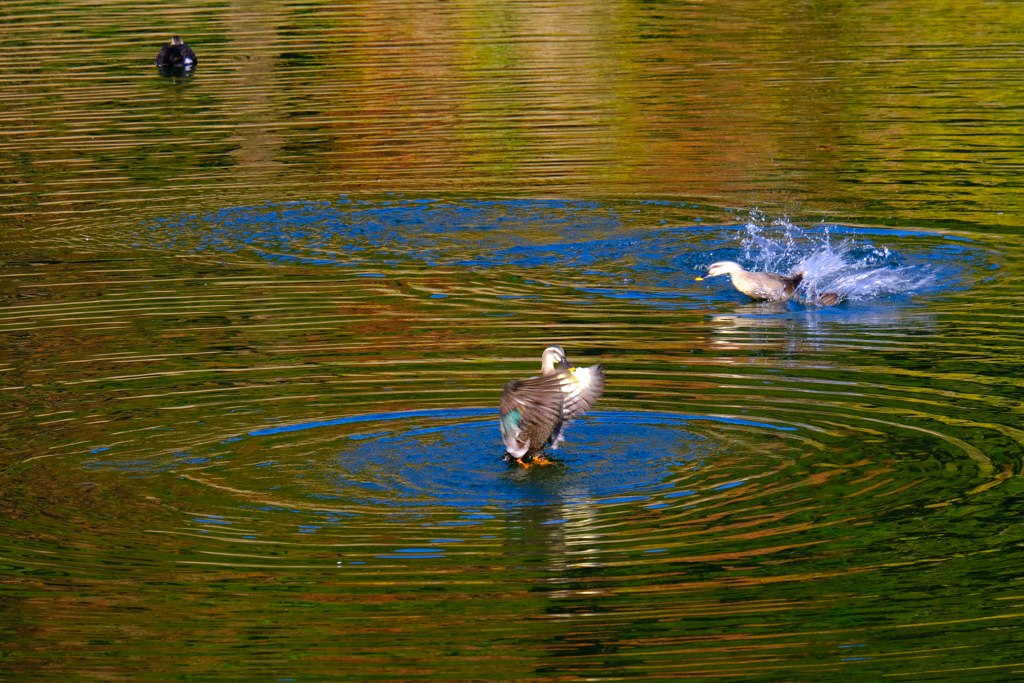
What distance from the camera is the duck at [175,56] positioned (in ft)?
105

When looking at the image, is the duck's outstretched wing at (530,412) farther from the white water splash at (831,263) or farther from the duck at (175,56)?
the duck at (175,56)

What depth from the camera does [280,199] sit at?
20.2m

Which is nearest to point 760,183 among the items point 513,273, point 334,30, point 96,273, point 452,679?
point 513,273

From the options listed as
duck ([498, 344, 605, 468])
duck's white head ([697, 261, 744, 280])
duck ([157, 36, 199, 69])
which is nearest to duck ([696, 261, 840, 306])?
duck's white head ([697, 261, 744, 280])

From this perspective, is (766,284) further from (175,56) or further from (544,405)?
(175,56)

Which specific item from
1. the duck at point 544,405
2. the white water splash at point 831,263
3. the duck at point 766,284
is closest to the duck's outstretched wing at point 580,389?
the duck at point 544,405

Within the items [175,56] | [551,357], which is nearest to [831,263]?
[551,357]

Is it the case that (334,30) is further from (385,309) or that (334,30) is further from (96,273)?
(385,309)

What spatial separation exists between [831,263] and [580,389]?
253 inches

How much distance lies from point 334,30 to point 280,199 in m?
18.7

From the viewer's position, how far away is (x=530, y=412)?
10.2m

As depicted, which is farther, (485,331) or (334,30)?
(334,30)

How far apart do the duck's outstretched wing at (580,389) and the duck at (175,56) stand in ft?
78.1

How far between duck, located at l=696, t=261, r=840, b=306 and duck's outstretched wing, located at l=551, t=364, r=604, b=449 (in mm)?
5228
